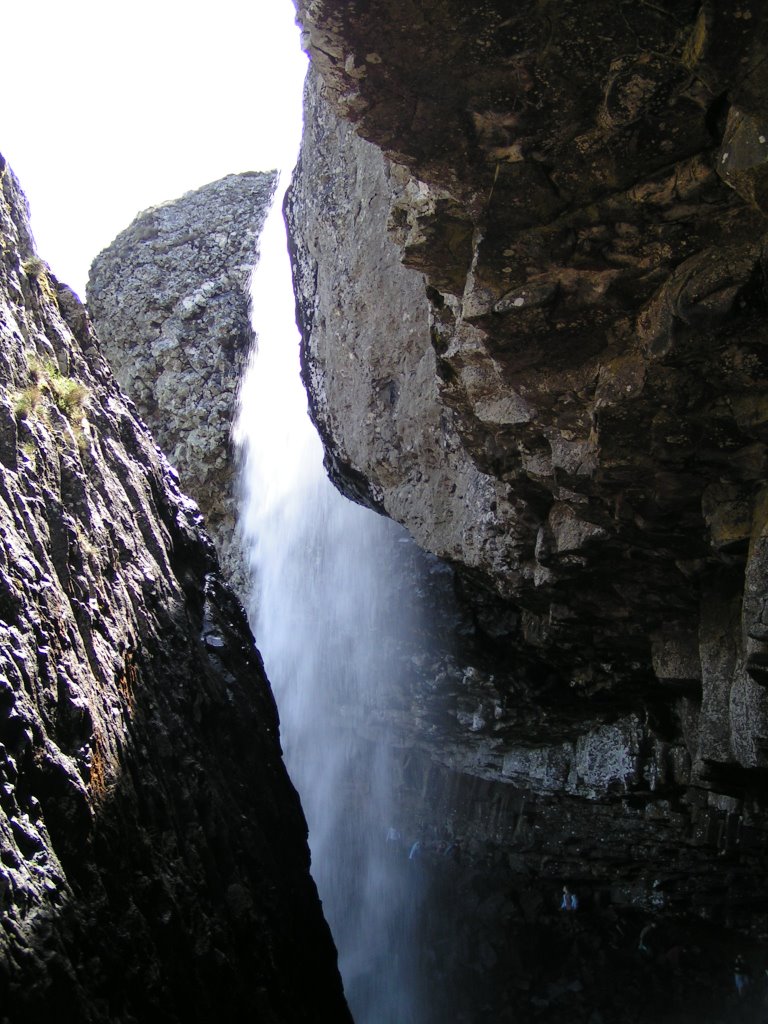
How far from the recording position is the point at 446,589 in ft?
35.4

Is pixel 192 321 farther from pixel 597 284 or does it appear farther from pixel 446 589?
pixel 597 284

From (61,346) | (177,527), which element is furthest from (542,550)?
(61,346)

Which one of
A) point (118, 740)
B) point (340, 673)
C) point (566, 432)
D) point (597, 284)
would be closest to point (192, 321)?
point (340, 673)

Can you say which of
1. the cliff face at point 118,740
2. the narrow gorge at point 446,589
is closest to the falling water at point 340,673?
the narrow gorge at point 446,589

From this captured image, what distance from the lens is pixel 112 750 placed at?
548cm

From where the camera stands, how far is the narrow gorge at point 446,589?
431 centimetres

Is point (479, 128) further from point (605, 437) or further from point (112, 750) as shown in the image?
point (112, 750)

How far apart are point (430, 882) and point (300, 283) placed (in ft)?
24.3

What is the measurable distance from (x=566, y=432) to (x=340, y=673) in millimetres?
6811

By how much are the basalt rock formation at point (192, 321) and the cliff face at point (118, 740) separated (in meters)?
5.95

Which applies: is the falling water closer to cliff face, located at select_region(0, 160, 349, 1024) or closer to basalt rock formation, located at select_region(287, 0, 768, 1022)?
basalt rock formation, located at select_region(287, 0, 768, 1022)

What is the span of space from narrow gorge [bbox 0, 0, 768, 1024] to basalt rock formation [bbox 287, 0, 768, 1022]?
3cm

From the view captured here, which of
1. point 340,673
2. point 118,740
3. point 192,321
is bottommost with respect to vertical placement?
point 118,740

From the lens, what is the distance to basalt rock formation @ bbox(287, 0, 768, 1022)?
4176mm
